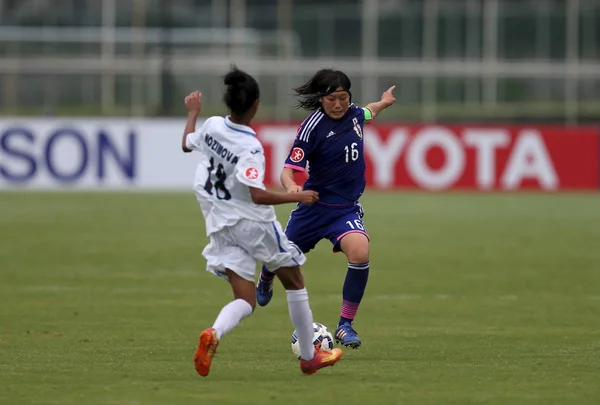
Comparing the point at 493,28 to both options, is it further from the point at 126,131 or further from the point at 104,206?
the point at 104,206

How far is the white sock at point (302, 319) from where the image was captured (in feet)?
27.4

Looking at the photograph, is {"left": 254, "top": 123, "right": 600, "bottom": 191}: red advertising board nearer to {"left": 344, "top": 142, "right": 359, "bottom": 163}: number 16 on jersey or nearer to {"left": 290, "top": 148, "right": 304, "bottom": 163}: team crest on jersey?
{"left": 344, "top": 142, "right": 359, "bottom": 163}: number 16 on jersey

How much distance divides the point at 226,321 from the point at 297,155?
7.04 feet

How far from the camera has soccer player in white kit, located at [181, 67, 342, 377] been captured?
790 cm

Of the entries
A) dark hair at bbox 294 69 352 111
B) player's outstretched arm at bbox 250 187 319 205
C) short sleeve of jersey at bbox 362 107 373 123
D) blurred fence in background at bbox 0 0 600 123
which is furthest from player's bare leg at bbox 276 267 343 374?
blurred fence in background at bbox 0 0 600 123

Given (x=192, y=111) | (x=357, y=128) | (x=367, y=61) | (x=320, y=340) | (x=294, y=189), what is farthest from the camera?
(x=367, y=61)

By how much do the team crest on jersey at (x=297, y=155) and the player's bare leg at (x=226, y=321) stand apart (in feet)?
5.58

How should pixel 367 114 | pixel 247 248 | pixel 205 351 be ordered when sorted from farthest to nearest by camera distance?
pixel 367 114 → pixel 247 248 → pixel 205 351

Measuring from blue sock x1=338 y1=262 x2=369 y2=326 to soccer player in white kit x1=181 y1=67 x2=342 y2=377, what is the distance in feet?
5.03

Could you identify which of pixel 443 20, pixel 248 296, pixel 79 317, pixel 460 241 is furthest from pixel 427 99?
pixel 248 296

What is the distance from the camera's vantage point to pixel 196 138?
835 cm

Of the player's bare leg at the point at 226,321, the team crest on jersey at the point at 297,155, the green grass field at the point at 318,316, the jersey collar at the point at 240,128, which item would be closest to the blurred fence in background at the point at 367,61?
the green grass field at the point at 318,316

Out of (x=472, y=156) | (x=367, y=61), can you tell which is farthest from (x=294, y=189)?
(x=367, y=61)

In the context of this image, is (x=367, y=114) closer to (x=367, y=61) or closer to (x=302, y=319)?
(x=302, y=319)
